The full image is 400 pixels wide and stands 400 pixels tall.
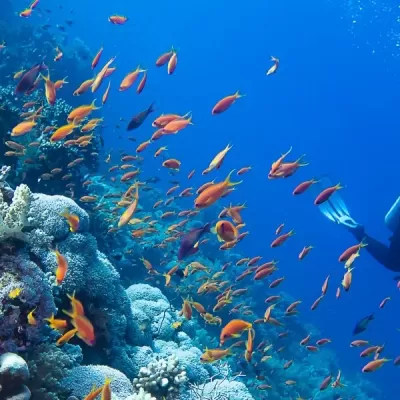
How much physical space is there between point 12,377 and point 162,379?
1.97 meters

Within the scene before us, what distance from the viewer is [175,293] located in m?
12.3

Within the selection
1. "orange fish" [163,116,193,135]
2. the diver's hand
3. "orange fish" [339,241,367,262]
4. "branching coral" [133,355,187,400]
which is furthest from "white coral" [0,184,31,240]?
the diver's hand

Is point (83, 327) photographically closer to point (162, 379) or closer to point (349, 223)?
point (162, 379)

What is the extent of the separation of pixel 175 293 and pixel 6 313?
943cm

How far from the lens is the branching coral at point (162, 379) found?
4.39 m

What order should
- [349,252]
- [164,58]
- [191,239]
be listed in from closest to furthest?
[191,239] → [349,252] → [164,58]

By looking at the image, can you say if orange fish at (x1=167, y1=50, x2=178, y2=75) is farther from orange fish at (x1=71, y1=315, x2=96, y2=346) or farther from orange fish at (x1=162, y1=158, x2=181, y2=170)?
orange fish at (x1=71, y1=315, x2=96, y2=346)

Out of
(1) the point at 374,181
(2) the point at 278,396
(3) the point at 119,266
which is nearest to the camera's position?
(3) the point at 119,266

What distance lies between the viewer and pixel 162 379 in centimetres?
440

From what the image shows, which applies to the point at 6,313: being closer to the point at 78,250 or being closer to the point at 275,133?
the point at 78,250

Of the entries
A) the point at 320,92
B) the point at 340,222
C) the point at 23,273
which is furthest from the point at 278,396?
the point at 320,92

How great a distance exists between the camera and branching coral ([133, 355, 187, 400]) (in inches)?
173

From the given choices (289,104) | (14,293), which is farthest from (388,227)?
(289,104)

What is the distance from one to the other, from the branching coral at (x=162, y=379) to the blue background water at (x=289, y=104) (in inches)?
2155
